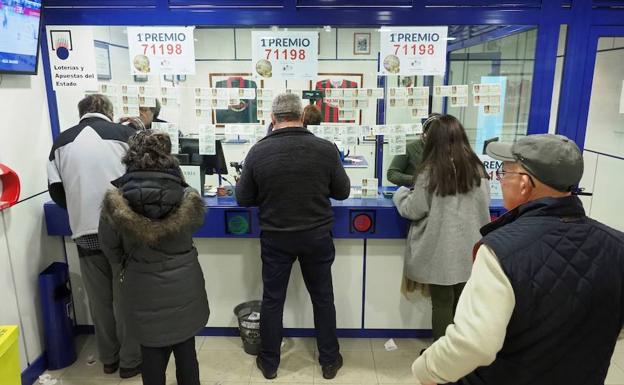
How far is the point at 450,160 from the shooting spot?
6.98 feet

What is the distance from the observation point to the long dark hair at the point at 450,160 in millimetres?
2123

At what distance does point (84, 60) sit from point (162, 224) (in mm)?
1582

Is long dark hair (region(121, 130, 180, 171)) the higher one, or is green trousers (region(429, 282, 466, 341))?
long dark hair (region(121, 130, 180, 171))

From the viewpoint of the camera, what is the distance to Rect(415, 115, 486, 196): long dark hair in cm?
212

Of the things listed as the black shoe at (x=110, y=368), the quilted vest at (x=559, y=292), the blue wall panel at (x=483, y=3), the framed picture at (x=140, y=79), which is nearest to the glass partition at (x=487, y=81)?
the blue wall panel at (x=483, y=3)

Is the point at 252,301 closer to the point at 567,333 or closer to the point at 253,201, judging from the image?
the point at 253,201

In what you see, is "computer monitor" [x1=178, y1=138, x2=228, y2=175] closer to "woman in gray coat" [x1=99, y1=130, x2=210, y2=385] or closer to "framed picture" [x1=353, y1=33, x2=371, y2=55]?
"woman in gray coat" [x1=99, y1=130, x2=210, y2=385]

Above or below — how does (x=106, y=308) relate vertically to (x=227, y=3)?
below

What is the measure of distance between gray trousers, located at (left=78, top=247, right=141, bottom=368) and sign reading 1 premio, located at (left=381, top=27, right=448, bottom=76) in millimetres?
2005

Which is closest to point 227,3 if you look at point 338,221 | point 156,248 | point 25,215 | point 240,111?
point 240,111

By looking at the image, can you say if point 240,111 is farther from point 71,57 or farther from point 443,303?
point 443,303

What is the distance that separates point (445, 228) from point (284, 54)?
1.42m

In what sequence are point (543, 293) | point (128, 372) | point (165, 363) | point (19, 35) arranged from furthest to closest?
point (128, 372) → point (19, 35) → point (165, 363) → point (543, 293)

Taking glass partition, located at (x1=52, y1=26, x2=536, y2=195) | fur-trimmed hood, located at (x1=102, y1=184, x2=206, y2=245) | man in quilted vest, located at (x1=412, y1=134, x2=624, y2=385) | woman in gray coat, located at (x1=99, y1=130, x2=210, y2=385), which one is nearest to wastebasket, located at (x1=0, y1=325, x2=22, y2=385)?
woman in gray coat, located at (x1=99, y1=130, x2=210, y2=385)
